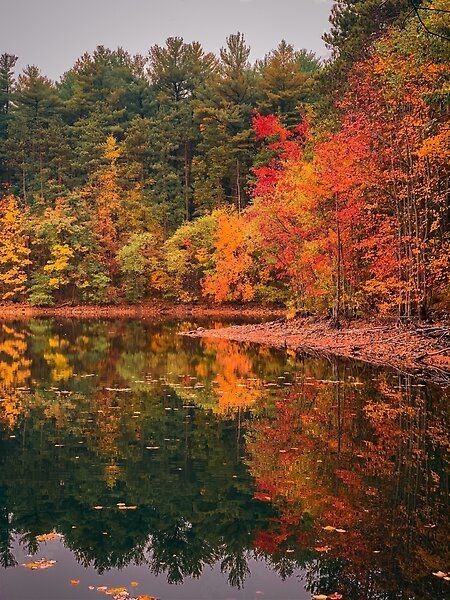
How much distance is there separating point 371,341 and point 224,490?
16.0 meters

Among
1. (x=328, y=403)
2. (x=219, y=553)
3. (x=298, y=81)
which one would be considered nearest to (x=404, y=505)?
(x=219, y=553)

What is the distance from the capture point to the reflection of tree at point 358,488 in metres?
6.00

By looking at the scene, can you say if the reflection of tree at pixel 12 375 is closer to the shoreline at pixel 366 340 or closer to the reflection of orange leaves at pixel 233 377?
the reflection of orange leaves at pixel 233 377

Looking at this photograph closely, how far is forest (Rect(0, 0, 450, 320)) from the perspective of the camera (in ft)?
73.8

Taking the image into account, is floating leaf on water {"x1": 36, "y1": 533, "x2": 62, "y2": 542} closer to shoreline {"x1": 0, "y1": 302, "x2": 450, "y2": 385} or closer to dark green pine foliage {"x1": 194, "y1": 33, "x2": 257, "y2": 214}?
shoreline {"x1": 0, "y1": 302, "x2": 450, "y2": 385}

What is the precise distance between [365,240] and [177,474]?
1808cm

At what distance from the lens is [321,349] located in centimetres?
2430

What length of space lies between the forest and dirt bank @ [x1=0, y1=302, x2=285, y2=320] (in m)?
0.94

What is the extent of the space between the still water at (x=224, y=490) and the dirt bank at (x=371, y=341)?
334 centimetres

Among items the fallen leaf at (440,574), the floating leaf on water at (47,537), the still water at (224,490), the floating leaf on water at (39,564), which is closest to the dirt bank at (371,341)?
the still water at (224,490)

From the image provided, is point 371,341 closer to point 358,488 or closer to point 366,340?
point 366,340

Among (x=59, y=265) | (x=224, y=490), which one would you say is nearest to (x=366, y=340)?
(x=224, y=490)

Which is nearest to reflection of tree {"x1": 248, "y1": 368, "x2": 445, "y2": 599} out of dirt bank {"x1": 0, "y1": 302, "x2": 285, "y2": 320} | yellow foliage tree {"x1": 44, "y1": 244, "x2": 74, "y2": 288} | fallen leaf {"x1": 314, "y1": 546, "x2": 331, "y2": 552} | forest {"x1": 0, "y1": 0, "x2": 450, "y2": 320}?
fallen leaf {"x1": 314, "y1": 546, "x2": 331, "y2": 552}

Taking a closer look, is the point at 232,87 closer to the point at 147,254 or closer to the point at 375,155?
the point at 147,254
